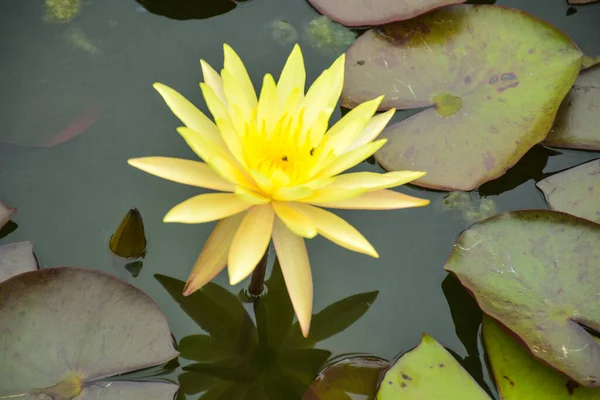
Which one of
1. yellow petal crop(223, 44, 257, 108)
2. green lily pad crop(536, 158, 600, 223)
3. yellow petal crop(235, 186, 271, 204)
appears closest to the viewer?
yellow petal crop(235, 186, 271, 204)

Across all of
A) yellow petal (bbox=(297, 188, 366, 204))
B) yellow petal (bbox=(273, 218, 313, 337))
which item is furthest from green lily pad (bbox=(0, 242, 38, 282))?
yellow petal (bbox=(297, 188, 366, 204))

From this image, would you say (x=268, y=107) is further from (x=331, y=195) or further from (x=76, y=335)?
(x=76, y=335)

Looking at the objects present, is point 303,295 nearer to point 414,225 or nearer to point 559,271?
point 414,225

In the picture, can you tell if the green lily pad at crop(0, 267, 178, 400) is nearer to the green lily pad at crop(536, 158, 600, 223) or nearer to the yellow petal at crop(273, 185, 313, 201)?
the yellow petal at crop(273, 185, 313, 201)

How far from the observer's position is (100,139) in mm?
2238

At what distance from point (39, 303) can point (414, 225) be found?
4.19 feet

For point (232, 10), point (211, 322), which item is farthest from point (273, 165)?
point (232, 10)

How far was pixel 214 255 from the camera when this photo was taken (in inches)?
67.5

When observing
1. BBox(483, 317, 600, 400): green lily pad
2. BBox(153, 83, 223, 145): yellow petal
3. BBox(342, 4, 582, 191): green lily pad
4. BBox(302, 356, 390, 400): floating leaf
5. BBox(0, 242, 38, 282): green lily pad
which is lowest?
BBox(483, 317, 600, 400): green lily pad

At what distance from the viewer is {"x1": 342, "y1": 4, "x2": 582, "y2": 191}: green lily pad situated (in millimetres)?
2209

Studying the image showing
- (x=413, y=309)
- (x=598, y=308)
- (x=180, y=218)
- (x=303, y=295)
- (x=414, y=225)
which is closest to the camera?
(x=180, y=218)

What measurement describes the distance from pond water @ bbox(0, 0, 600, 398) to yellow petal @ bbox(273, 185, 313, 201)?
0.53m

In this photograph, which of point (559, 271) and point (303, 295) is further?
point (559, 271)

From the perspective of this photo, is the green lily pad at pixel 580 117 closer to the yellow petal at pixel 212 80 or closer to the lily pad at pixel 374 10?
the lily pad at pixel 374 10
